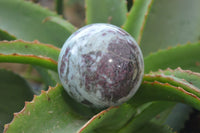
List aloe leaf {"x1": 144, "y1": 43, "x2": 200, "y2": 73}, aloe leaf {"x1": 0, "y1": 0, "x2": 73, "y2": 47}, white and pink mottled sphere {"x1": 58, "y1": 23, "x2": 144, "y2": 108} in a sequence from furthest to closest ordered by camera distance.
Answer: aloe leaf {"x1": 0, "y1": 0, "x2": 73, "y2": 47} < aloe leaf {"x1": 144, "y1": 43, "x2": 200, "y2": 73} < white and pink mottled sphere {"x1": 58, "y1": 23, "x2": 144, "y2": 108}

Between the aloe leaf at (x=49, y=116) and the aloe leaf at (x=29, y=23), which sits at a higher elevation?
the aloe leaf at (x=29, y=23)

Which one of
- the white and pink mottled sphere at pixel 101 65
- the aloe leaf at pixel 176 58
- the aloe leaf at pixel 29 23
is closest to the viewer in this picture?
the white and pink mottled sphere at pixel 101 65

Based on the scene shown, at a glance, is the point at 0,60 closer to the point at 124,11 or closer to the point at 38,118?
the point at 38,118

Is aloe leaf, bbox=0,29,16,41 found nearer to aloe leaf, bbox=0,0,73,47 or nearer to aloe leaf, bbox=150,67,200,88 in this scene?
aloe leaf, bbox=0,0,73,47

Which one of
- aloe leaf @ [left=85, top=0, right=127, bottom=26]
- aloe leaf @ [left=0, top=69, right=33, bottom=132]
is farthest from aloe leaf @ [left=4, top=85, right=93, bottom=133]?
aloe leaf @ [left=85, top=0, right=127, bottom=26]

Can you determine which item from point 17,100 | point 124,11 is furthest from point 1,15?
point 124,11

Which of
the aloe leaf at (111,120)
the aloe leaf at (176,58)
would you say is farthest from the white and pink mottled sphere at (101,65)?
the aloe leaf at (176,58)

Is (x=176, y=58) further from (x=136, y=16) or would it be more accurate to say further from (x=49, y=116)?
(x=49, y=116)

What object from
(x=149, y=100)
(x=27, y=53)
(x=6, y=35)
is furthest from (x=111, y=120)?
(x=6, y=35)

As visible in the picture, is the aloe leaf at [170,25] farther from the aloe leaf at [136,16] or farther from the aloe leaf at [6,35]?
the aloe leaf at [6,35]
